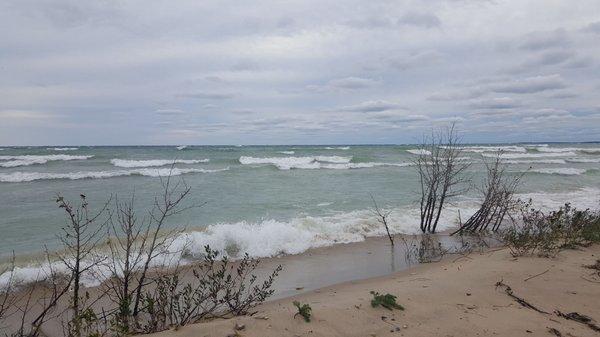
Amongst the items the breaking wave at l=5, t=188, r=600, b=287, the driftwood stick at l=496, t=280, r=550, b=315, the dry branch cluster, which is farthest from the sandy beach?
the breaking wave at l=5, t=188, r=600, b=287

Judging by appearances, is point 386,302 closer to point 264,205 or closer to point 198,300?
point 198,300

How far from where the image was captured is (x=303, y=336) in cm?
341

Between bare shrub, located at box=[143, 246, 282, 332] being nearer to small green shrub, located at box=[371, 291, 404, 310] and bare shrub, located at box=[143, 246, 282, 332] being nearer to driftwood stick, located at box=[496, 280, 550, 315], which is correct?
small green shrub, located at box=[371, 291, 404, 310]

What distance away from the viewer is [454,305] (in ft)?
13.7

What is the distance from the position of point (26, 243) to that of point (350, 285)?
24.0ft

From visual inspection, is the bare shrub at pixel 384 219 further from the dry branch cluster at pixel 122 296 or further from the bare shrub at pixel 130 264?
the bare shrub at pixel 130 264

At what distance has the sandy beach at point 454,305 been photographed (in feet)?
11.7

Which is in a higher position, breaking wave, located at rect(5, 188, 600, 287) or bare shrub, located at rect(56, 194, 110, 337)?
bare shrub, located at rect(56, 194, 110, 337)

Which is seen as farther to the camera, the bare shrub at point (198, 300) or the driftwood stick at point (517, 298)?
the driftwood stick at point (517, 298)

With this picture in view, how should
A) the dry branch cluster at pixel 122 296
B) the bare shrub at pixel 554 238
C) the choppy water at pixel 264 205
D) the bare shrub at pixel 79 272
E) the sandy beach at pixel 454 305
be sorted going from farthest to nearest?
the choppy water at pixel 264 205
the bare shrub at pixel 554 238
the dry branch cluster at pixel 122 296
the sandy beach at pixel 454 305
the bare shrub at pixel 79 272

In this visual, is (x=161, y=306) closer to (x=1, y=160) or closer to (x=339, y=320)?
(x=339, y=320)

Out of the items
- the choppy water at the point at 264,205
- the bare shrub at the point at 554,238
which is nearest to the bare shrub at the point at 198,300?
the choppy water at the point at 264,205

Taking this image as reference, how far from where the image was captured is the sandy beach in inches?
141

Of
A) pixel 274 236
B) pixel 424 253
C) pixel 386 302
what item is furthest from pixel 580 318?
pixel 274 236
